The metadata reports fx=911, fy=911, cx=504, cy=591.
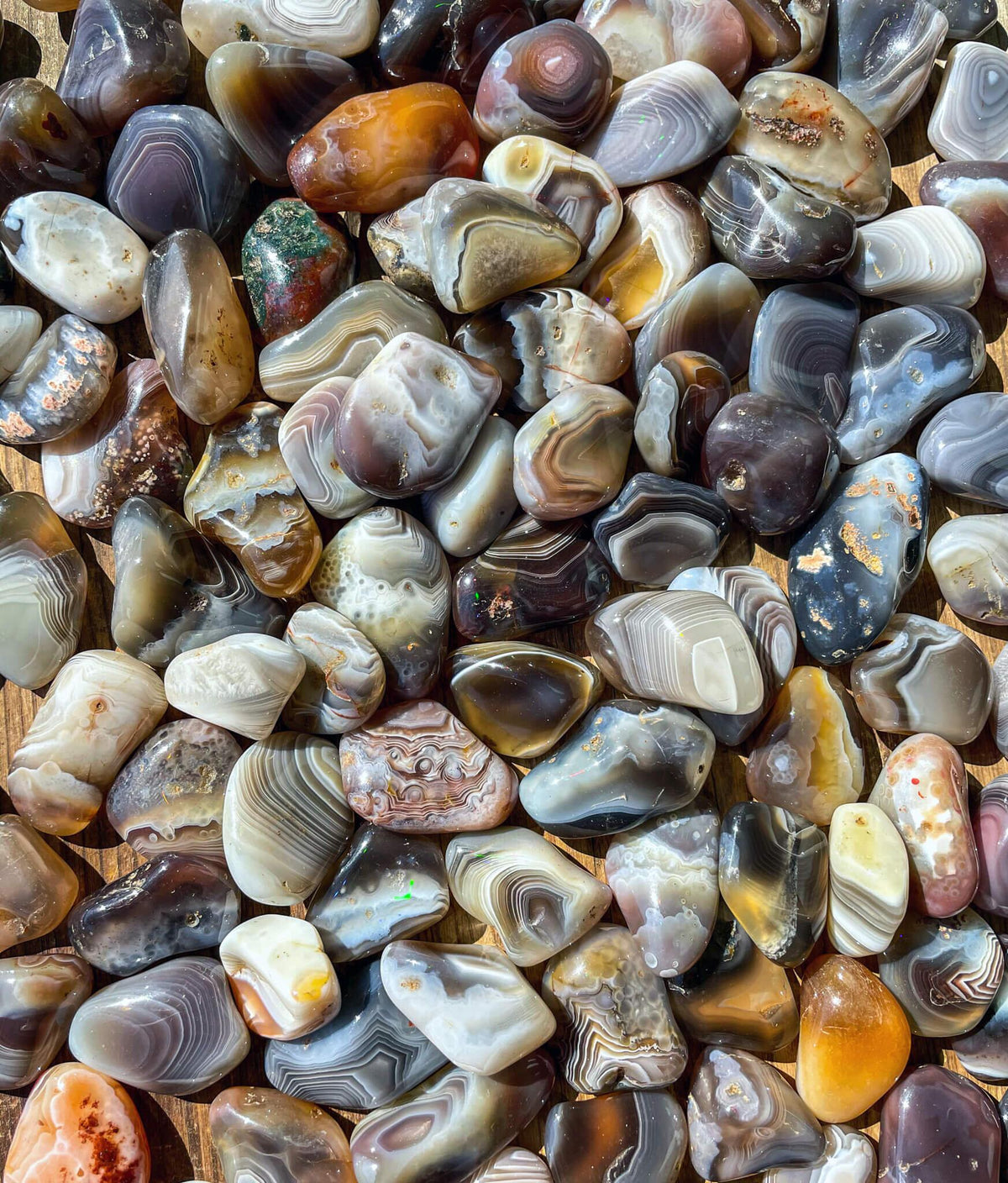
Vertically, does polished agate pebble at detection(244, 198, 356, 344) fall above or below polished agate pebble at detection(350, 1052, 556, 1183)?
above

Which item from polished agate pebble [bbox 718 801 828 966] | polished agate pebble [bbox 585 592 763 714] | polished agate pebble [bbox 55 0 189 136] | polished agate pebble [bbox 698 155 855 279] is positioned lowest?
polished agate pebble [bbox 718 801 828 966]

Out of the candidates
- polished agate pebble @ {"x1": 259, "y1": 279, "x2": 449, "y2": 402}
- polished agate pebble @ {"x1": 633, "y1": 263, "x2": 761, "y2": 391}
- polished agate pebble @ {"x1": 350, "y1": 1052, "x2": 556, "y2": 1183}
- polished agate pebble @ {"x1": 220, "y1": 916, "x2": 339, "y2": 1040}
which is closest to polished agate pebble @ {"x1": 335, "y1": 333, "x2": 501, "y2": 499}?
polished agate pebble @ {"x1": 259, "y1": 279, "x2": 449, "y2": 402}

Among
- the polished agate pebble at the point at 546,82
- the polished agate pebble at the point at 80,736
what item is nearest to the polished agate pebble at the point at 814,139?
the polished agate pebble at the point at 546,82

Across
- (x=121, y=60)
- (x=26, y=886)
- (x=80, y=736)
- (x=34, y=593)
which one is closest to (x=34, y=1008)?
(x=26, y=886)

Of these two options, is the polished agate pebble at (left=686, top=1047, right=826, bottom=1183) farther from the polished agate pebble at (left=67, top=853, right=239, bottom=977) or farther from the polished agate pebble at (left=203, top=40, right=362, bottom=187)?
the polished agate pebble at (left=203, top=40, right=362, bottom=187)

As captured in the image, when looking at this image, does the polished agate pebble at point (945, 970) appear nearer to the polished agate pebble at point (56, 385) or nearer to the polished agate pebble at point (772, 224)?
the polished agate pebble at point (772, 224)

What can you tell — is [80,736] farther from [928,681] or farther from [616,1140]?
[928,681]

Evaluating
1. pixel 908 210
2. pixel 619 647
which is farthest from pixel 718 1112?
pixel 908 210
